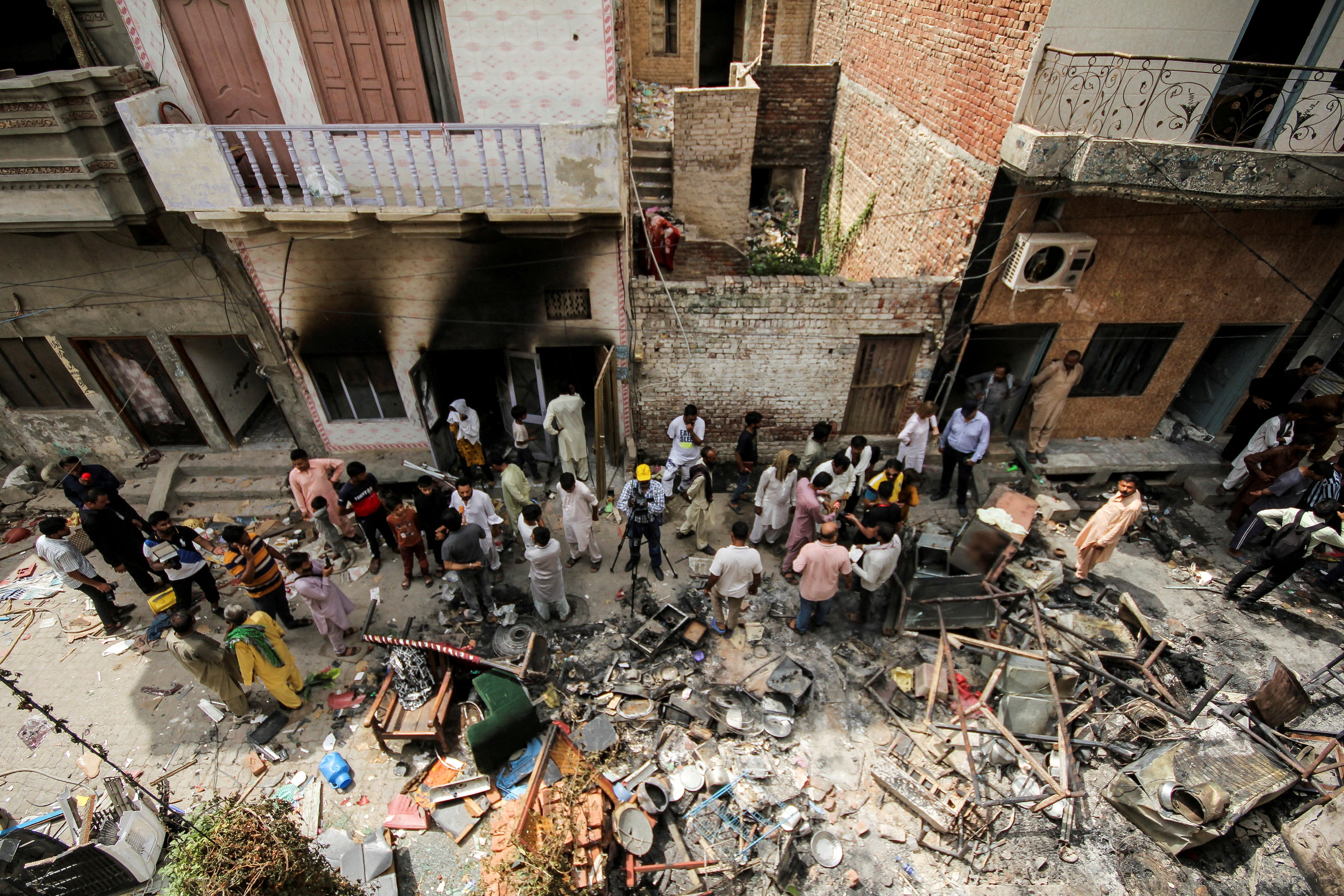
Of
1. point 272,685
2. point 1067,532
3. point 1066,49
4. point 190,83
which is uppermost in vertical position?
point 1066,49

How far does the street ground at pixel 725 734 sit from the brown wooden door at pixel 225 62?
5262mm

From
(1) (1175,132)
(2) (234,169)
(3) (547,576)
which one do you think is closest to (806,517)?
(3) (547,576)

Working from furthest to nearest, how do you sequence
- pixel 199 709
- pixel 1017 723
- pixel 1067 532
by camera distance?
pixel 1067 532 < pixel 199 709 < pixel 1017 723

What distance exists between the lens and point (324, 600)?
19.9 ft

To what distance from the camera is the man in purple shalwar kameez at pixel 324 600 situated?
19.1ft

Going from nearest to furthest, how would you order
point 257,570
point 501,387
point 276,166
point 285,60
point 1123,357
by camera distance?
point 276,166
point 257,570
point 285,60
point 1123,357
point 501,387

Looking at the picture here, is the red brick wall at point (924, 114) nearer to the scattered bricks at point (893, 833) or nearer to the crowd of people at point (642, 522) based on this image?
the crowd of people at point (642, 522)

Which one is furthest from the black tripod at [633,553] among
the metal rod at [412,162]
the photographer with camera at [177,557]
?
the photographer with camera at [177,557]

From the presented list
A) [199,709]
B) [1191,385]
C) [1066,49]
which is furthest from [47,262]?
[1191,385]

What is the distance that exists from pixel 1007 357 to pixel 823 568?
Result: 5.72 meters

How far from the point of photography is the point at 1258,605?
7.18 meters

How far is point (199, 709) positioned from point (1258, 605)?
38.6 ft

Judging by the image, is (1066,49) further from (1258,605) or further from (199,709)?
(199,709)

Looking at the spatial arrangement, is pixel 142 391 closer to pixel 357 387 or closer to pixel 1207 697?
pixel 357 387
